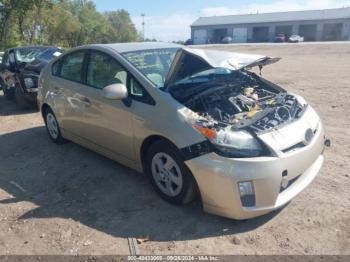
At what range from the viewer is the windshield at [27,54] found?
9698 mm

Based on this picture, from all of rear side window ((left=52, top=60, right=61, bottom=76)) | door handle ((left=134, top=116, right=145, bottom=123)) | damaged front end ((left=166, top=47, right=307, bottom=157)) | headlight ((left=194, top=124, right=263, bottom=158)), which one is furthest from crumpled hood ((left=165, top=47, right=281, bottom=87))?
rear side window ((left=52, top=60, right=61, bottom=76))

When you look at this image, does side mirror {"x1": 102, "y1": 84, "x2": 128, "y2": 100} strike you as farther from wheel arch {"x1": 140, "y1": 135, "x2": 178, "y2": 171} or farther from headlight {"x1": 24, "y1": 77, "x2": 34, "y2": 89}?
headlight {"x1": 24, "y1": 77, "x2": 34, "y2": 89}

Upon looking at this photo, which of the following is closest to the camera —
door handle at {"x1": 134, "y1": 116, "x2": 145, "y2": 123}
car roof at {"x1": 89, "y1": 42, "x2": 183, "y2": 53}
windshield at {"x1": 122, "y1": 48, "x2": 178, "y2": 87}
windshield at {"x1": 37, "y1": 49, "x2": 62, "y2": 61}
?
door handle at {"x1": 134, "y1": 116, "x2": 145, "y2": 123}

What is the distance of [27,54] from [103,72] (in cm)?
658

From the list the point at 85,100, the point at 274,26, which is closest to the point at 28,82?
the point at 85,100

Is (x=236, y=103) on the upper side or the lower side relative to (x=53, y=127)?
upper

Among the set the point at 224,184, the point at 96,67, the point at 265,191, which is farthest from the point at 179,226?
the point at 96,67

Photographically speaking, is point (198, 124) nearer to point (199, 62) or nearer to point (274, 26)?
point (199, 62)

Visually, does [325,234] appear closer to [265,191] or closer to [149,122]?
[265,191]

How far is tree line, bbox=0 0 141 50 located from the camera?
2066cm

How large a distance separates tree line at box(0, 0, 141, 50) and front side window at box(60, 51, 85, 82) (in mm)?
17027

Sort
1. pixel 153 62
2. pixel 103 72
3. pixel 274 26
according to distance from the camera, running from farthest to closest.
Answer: pixel 274 26, pixel 103 72, pixel 153 62

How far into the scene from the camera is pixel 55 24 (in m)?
34.6

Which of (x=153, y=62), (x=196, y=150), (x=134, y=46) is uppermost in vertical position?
(x=134, y=46)
